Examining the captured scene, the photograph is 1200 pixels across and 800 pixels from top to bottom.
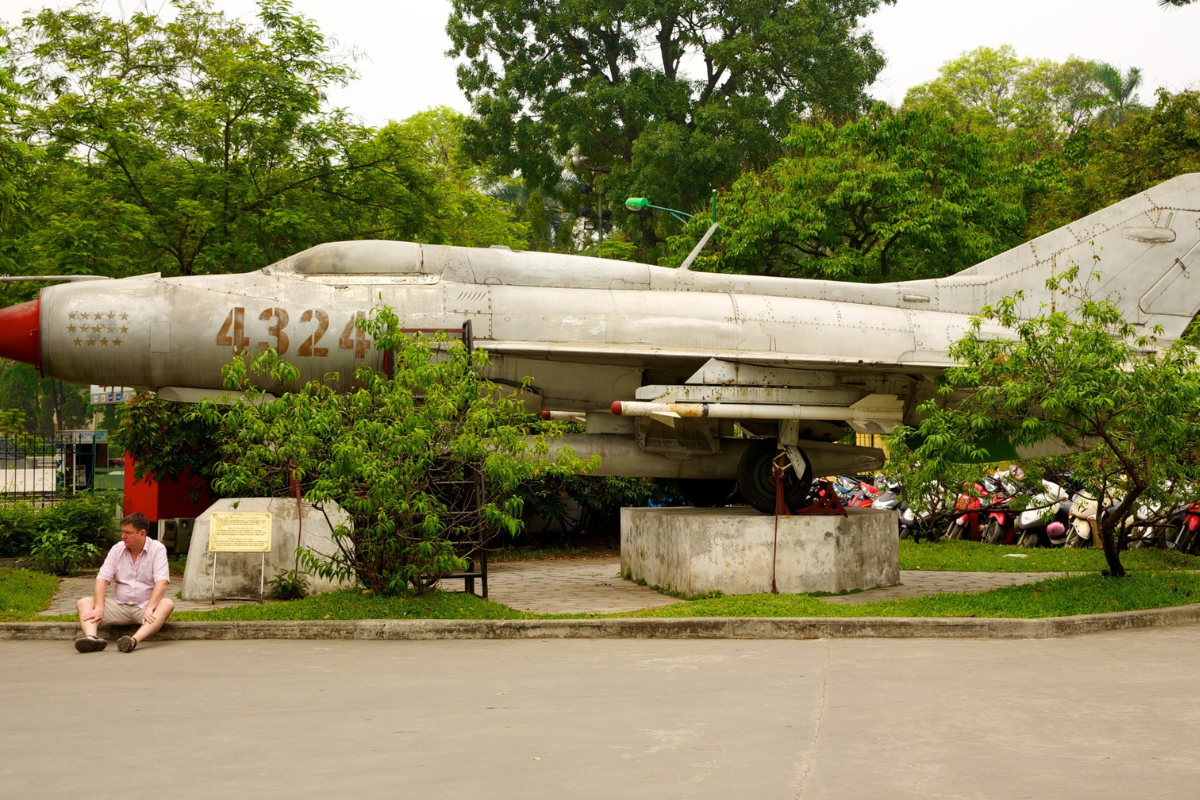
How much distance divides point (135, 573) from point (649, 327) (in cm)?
684

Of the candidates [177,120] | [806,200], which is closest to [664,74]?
[806,200]

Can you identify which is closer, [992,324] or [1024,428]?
[1024,428]

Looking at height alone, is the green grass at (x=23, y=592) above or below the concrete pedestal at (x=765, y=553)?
below

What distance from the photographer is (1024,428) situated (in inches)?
438

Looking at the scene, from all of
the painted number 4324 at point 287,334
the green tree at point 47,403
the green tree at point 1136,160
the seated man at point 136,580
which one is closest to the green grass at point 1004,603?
the seated man at point 136,580

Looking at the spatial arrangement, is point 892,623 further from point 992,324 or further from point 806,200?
point 806,200

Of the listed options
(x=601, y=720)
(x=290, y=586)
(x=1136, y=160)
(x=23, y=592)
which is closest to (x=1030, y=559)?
(x=290, y=586)

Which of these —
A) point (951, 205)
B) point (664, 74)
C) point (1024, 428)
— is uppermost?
point (664, 74)

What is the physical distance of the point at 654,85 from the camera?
40.2 metres

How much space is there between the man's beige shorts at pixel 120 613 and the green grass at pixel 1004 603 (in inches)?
181

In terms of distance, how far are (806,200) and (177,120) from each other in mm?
14814

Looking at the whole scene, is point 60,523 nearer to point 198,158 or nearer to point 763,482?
point 198,158

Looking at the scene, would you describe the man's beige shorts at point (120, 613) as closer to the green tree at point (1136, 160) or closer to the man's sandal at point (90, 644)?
the man's sandal at point (90, 644)

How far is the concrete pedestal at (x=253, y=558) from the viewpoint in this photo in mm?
12172
